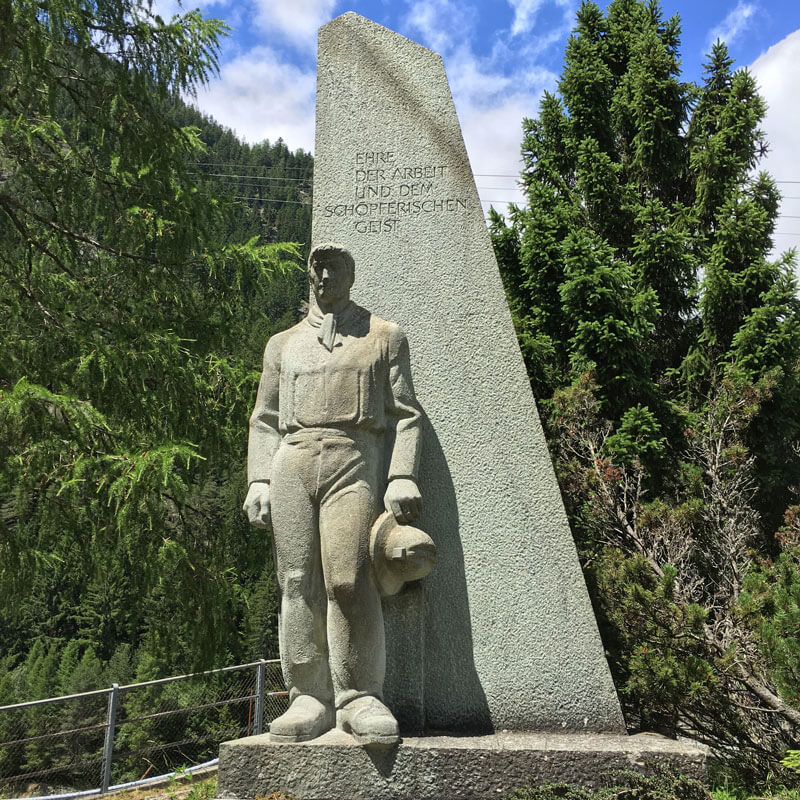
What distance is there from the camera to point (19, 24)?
623 centimetres

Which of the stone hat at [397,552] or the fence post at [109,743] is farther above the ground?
the stone hat at [397,552]

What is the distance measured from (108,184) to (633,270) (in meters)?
6.67

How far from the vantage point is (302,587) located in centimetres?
355

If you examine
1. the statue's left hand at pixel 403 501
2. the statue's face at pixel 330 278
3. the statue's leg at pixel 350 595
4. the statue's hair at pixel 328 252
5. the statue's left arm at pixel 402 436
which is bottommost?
the statue's leg at pixel 350 595

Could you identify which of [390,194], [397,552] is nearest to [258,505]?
[397,552]

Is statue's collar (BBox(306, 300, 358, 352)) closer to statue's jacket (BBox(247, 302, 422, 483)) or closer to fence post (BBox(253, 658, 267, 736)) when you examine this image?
statue's jacket (BBox(247, 302, 422, 483))

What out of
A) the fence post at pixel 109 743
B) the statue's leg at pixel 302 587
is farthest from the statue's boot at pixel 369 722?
the fence post at pixel 109 743

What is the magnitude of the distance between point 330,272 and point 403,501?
3.71 ft

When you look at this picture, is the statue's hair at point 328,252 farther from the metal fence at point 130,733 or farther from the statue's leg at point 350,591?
the metal fence at point 130,733

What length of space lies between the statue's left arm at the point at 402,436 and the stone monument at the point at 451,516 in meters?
0.05

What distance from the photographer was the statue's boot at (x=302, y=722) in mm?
3330

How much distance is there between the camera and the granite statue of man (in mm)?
3465

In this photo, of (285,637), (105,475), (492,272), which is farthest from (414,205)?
(105,475)

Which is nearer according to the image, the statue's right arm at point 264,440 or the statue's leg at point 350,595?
the statue's leg at point 350,595
